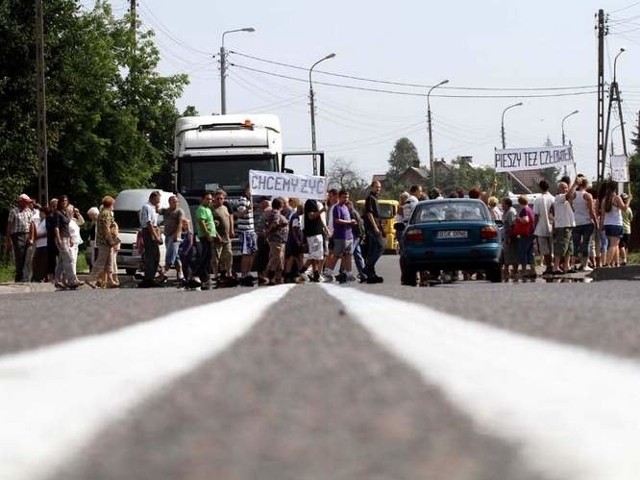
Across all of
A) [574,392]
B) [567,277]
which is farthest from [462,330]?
[567,277]

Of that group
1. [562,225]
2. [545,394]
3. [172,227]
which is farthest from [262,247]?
[545,394]

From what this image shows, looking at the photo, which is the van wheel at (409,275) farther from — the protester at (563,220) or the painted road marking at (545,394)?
the painted road marking at (545,394)

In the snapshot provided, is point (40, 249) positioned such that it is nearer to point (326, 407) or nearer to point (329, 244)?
point (329, 244)

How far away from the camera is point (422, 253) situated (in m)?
19.3

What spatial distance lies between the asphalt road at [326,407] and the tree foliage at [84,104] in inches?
1411

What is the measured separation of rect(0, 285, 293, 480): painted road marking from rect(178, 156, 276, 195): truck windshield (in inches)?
855

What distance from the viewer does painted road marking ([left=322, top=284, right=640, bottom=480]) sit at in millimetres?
1237

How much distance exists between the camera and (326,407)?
162cm

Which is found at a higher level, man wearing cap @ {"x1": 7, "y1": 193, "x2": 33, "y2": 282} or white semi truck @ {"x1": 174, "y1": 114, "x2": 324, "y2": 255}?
white semi truck @ {"x1": 174, "y1": 114, "x2": 324, "y2": 255}

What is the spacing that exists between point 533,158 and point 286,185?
11737 mm

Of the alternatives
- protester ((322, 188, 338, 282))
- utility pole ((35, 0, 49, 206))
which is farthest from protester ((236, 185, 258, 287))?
utility pole ((35, 0, 49, 206))

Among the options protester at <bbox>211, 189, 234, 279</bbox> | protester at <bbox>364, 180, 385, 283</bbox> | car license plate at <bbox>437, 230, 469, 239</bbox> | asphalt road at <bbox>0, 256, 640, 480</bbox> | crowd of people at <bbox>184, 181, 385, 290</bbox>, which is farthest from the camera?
protester at <bbox>211, 189, 234, 279</bbox>

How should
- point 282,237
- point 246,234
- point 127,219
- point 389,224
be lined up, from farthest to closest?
point 389,224 → point 127,219 → point 246,234 → point 282,237

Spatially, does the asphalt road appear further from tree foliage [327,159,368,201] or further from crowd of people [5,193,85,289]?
tree foliage [327,159,368,201]
